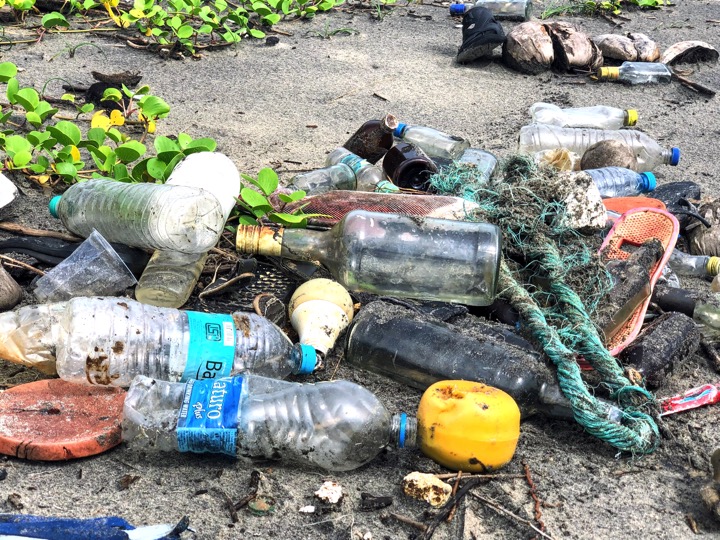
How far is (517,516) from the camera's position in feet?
6.17

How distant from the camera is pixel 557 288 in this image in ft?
8.38

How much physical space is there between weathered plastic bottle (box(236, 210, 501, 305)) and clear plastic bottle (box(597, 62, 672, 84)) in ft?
9.97

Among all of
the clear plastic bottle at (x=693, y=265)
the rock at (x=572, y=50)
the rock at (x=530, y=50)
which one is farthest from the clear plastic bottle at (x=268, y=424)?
the rock at (x=572, y=50)

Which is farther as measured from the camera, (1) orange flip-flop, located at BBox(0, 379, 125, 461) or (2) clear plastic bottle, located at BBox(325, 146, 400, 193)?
(2) clear plastic bottle, located at BBox(325, 146, 400, 193)

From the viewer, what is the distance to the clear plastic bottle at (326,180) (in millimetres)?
3348

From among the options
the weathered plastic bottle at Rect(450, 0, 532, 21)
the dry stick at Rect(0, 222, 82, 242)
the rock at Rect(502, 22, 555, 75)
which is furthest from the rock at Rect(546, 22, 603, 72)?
the dry stick at Rect(0, 222, 82, 242)

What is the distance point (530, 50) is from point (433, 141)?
180cm

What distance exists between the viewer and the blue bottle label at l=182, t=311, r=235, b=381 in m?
2.15

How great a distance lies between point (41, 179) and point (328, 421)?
188cm

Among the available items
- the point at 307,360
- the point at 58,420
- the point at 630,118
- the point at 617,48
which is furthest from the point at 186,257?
the point at 617,48

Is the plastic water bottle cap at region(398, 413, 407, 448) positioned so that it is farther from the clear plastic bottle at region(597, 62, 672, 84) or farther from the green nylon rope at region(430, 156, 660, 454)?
the clear plastic bottle at region(597, 62, 672, 84)

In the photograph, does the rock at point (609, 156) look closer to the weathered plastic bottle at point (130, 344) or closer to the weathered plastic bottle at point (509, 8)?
the weathered plastic bottle at point (130, 344)

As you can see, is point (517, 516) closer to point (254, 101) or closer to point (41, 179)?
point (41, 179)

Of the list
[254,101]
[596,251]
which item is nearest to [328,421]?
[596,251]
